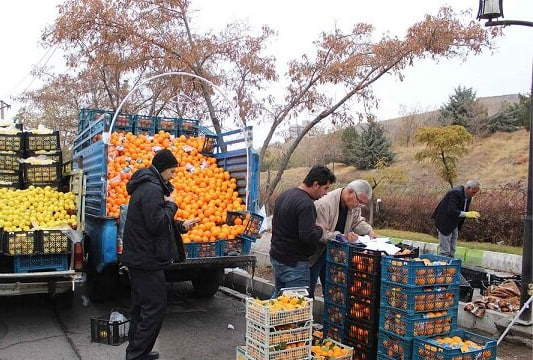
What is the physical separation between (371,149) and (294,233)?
3108cm

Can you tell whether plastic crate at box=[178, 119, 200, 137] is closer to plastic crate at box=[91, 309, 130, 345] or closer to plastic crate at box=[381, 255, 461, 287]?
plastic crate at box=[91, 309, 130, 345]

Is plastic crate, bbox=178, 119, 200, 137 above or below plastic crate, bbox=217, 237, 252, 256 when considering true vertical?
above

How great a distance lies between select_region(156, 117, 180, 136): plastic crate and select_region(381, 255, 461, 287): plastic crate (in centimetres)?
569

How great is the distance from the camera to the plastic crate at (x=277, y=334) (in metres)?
4.14

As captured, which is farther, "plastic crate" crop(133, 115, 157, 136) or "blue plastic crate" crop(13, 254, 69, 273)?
"plastic crate" crop(133, 115, 157, 136)

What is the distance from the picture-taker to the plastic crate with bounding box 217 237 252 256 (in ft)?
22.0

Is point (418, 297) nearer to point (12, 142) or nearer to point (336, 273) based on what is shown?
point (336, 273)

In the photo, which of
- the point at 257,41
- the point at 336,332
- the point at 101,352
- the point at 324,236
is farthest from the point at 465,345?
the point at 257,41

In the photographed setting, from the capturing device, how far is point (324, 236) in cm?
530

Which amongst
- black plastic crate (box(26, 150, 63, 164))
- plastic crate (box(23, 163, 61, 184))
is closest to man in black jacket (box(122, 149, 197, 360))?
plastic crate (box(23, 163, 61, 184))

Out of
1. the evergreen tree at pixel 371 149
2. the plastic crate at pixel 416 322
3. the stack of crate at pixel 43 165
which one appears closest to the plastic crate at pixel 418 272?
the plastic crate at pixel 416 322

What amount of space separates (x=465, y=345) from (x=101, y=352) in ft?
12.1

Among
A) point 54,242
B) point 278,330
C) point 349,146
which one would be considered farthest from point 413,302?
point 349,146

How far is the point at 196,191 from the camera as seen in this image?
774 centimetres
